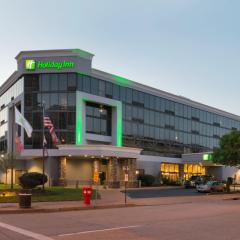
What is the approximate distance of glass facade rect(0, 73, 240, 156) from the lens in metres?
65.2

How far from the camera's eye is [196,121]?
92125 mm

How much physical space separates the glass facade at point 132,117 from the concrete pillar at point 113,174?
238 inches

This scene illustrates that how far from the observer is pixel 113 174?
61.8 meters

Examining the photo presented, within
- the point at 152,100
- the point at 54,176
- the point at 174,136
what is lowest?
the point at 54,176

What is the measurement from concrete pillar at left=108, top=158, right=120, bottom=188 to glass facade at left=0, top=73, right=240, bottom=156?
6.05 m

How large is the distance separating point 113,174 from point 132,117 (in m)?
15.6

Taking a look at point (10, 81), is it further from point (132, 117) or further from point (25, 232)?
point (25, 232)

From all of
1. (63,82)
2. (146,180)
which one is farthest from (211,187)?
(63,82)

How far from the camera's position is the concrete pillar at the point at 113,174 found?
60906mm

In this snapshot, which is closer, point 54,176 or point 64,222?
point 64,222

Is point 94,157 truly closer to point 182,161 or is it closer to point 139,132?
point 139,132

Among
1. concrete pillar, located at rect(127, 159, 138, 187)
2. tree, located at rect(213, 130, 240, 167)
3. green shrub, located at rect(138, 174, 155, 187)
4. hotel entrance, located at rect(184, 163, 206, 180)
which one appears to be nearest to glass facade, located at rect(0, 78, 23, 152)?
concrete pillar, located at rect(127, 159, 138, 187)

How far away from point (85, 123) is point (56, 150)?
6.24 m

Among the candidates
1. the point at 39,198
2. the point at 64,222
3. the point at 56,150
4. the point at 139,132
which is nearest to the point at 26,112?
the point at 56,150
